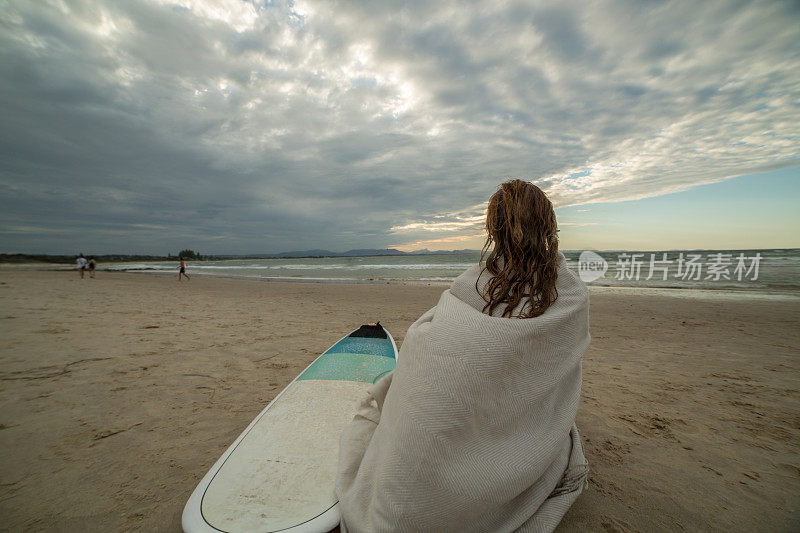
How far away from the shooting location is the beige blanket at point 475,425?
1373 millimetres

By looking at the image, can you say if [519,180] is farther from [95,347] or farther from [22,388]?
[95,347]

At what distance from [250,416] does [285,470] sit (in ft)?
4.35

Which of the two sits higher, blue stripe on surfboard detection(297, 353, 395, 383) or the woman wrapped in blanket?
the woman wrapped in blanket

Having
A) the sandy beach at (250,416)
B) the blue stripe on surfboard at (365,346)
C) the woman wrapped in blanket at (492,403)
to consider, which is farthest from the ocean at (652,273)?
the woman wrapped in blanket at (492,403)

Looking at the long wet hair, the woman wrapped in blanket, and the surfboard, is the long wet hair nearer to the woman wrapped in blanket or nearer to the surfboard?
the woman wrapped in blanket

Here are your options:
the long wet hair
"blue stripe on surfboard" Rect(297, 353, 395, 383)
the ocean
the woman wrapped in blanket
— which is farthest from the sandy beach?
the ocean

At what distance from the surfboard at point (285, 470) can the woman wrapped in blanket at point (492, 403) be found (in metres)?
0.27

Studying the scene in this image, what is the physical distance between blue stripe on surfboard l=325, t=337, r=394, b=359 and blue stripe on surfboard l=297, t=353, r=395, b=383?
0.11 m

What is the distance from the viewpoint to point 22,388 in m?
3.39

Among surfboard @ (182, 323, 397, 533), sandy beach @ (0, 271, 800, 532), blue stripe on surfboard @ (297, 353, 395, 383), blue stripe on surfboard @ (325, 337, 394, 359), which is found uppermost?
blue stripe on surfboard @ (325, 337, 394, 359)

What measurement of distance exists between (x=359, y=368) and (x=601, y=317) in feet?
25.0

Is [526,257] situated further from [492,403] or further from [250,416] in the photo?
[250,416]

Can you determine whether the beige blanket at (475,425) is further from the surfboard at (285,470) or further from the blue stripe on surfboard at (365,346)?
the blue stripe on surfboard at (365,346)

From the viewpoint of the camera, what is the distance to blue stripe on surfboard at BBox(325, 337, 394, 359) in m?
4.23
